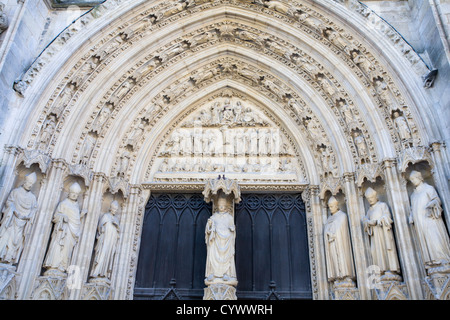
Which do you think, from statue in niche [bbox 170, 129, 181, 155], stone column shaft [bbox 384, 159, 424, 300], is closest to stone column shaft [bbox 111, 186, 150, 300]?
statue in niche [bbox 170, 129, 181, 155]

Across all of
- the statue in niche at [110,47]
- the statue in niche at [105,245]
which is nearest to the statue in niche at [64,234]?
the statue in niche at [105,245]

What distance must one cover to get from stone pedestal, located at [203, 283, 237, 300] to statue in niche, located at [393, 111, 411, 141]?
393 centimetres

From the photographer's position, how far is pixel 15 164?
638 cm

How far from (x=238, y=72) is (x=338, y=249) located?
4678mm

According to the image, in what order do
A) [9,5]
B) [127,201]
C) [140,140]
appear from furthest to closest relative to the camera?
1. [140,140]
2. [127,201]
3. [9,5]

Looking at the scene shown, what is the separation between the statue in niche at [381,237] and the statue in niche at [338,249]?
42 cm

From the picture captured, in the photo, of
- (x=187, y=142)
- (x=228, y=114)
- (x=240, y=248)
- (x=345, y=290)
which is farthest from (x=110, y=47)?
(x=345, y=290)

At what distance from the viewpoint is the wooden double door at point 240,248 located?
24.4ft

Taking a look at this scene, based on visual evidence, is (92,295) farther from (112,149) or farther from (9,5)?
(9,5)

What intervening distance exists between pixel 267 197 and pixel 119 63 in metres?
4.16

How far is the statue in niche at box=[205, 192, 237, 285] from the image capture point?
6691 mm

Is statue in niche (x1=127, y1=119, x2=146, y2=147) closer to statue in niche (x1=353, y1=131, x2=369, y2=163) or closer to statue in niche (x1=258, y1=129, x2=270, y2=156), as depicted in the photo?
statue in niche (x1=258, y1=129, x2=270, y2=156)
